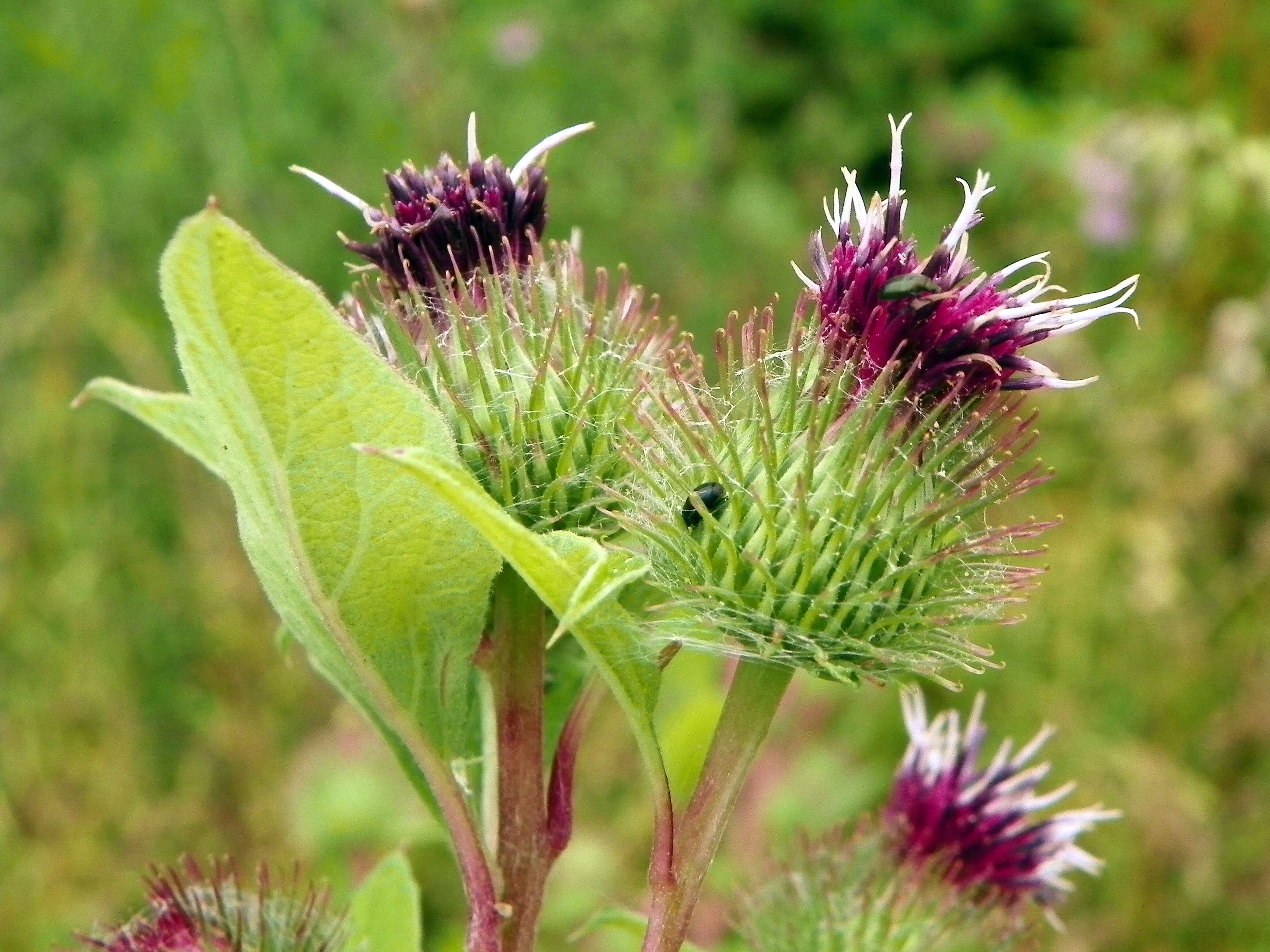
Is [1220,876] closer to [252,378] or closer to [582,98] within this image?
[252,378]

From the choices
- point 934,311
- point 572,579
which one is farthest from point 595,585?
point 934,311

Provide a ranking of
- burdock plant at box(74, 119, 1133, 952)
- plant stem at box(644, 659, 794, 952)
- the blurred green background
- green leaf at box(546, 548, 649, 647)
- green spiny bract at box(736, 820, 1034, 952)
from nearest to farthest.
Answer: green leaf at box(546, 548, 649, 647) → burdock plant at box(74, 119, 1133, 952) → plant stem at box(644, 659, 794, 952) → green spiny bract at box(736, 820, 1034, 952) → the blurred green background

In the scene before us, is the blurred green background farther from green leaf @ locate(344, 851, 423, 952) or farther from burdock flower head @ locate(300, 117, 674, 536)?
burdock flower head @ locate(300, 117, 674, 536)

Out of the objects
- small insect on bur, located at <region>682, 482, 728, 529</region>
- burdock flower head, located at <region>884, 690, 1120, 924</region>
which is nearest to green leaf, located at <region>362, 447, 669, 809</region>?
small insect on bur, located at <region>682, 482, 728, 529</region>

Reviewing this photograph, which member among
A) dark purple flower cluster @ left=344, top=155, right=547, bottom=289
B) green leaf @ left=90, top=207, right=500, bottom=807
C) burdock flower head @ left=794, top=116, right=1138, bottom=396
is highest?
dark purple flower cluster @ left=344, top=155, right=547, bottom=289

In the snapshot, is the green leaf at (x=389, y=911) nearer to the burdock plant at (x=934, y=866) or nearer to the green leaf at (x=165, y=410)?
the burdock plant at (x=934, y=866)

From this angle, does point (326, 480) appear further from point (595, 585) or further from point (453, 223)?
point (453, 223)

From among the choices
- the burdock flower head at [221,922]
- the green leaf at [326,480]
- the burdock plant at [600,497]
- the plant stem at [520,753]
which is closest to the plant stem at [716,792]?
the burdock plant at [600,497]
